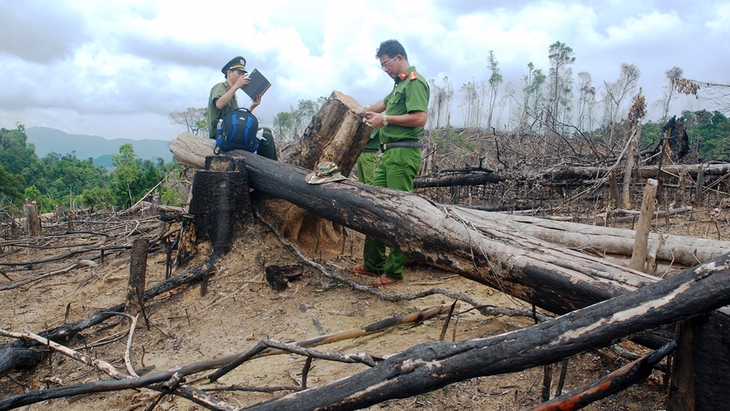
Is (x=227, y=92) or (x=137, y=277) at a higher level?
(x=227, y=92)

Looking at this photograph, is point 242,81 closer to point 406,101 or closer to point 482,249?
point 406,101

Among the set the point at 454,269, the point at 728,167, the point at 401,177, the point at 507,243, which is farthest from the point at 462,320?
the point at 728,167

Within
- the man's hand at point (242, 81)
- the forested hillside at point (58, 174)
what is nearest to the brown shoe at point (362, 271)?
the man's hand at point (242, 81)

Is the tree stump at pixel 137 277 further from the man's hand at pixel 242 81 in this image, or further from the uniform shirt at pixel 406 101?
the uniform shirt at pixel 406 101

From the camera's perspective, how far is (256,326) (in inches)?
132

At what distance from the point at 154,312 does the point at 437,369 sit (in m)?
2.93

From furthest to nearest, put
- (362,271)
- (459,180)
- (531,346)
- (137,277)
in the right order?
(459,180) → (362,271) → (137,277) → (531,346)

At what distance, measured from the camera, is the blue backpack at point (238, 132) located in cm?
451

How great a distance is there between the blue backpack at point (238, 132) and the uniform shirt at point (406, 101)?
1443mm

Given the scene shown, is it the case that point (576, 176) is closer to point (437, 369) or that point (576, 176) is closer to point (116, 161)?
point (437, 369)

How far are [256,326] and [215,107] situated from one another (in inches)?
101

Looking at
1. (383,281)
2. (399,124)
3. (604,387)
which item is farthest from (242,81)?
(604,387)

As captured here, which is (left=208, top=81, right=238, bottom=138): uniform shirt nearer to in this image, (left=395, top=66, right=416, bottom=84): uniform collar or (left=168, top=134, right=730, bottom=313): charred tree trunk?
(left=168, top=134, right=730, bottom=313): charred tree trunk

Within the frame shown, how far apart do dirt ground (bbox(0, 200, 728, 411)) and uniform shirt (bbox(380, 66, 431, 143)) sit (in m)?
1.36
